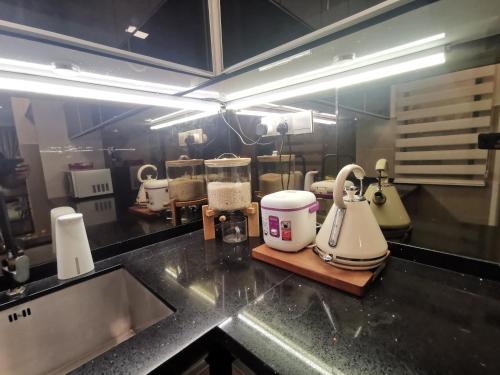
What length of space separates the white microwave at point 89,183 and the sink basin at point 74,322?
0.50 meters

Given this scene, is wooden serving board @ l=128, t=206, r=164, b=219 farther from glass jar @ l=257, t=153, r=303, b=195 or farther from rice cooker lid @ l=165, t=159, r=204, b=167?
glass jar @ l=257, t=153, r=303, b=195

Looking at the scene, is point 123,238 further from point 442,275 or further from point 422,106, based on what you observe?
point 422,106

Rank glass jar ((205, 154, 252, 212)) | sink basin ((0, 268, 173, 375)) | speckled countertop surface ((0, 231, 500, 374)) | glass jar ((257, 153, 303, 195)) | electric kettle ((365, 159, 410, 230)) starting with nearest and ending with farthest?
1. speckled countertop surface ((0, 231, 500, 374))
2. sink basin ((0, 268, 173, 375))
3. electric kettle ((365, 159, 410, 230))
4. glass jar ((205, 154, 252, 212))
5. glass jar ((257, 153, 303, 195))

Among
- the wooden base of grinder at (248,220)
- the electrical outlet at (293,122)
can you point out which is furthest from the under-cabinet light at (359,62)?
the wooden base of grinder at (248,220)

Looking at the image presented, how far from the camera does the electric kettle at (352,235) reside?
0.70 meters

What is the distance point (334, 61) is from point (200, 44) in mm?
452

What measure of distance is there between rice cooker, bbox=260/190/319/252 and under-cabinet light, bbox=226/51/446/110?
407 mm

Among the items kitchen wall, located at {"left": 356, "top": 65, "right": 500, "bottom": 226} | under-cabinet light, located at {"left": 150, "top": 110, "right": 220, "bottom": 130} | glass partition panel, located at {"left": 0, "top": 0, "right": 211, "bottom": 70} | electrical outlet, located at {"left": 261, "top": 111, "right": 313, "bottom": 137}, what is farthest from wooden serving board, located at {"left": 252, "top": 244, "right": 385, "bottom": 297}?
under-cabinet light, located at {"left": 150, "top": 110, "right": 220, "bottom": 130}

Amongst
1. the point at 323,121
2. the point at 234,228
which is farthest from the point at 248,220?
the point at 323,121

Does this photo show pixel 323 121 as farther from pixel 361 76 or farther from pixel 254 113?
pixel 254 113

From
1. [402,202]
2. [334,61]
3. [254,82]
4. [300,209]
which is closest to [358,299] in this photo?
[300,209]

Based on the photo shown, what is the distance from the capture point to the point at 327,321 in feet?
1.84

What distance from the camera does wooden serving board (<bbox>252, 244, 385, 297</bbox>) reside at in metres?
0.66

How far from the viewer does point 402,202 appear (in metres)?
0.92
